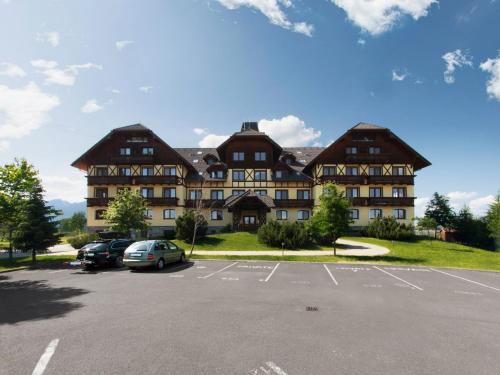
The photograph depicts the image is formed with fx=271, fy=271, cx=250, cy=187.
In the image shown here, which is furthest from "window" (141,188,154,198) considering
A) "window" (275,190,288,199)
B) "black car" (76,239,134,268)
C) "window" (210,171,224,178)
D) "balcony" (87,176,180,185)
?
"black car" (76,239,134,268)

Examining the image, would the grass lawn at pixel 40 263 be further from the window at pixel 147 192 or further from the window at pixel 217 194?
the window at pixel 217 194

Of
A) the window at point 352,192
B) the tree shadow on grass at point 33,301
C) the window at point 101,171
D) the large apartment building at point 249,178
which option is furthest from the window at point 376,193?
the window at point 101,171

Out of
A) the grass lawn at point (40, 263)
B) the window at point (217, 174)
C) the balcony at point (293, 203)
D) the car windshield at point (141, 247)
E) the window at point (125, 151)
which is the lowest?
the grass lawn at point (40, 263)

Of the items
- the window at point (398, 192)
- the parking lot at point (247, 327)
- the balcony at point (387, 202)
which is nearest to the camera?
the parking lot at point (247, 327)

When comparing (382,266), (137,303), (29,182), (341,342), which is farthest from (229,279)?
(29,182)

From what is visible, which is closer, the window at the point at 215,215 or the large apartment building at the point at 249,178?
the large apartment building at the point at 249,178

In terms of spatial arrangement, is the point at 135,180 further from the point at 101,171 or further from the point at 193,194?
the point at 193,194

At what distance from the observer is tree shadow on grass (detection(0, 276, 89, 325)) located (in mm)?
7883

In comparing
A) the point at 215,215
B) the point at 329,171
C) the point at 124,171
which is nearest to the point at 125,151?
the point at 124,171

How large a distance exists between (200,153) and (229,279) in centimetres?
3528

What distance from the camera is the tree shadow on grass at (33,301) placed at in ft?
25.9

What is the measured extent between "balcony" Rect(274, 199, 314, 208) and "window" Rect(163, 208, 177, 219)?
1457cm

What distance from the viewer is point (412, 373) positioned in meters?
4.88

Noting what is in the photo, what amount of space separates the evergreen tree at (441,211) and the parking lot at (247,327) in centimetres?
4246
